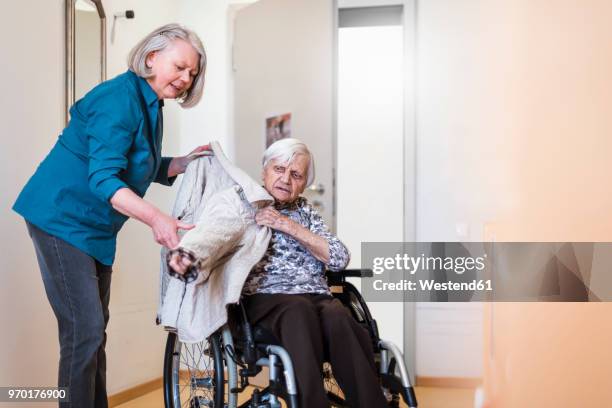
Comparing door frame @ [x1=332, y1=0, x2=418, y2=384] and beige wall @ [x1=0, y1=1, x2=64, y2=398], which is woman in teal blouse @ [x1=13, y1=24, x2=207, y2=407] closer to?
beige wall @ [x1=0, y1=1, x2=64, y2=398]

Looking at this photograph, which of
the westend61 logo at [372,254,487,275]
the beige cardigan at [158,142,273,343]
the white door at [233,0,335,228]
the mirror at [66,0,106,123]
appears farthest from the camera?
the westend61 logo at [372,254,487,275]

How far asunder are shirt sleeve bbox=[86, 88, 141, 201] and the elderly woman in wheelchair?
25 cm

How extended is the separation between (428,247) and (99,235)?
218cm

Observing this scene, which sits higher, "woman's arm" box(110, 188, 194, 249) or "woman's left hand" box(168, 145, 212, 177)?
"woman's left hand" box(168, 145, 212, 177)

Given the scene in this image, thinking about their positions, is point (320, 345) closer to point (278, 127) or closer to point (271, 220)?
point (271, 220)

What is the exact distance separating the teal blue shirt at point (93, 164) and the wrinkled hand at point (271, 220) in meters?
0.45

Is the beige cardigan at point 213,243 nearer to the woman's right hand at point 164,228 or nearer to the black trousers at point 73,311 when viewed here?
the woman's right hand at point 164,228

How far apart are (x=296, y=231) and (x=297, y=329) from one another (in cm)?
39

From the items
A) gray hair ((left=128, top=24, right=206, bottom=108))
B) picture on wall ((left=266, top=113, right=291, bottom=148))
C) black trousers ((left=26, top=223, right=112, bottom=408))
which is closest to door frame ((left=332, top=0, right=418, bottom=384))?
picture on wall ((left=266, top=113, right=291, bottom=148))

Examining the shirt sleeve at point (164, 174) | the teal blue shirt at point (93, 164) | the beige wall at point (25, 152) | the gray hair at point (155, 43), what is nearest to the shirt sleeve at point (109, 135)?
the teal blue shirt at point (93, 164)

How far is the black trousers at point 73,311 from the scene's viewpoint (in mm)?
1649

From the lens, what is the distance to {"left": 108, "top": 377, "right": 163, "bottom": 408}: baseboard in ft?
9.82

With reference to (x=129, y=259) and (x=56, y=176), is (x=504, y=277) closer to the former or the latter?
(x=56, y=176)

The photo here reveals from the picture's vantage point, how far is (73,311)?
1.66 metres
